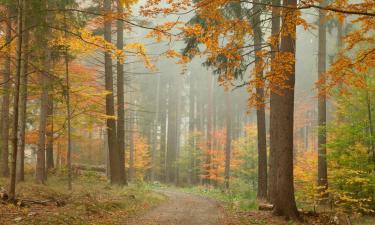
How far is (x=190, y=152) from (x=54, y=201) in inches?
1149

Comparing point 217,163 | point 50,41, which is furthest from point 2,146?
point 217,163

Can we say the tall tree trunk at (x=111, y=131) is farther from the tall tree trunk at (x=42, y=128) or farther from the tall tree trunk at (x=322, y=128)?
the tall tree trunk at (x=322, y=128)

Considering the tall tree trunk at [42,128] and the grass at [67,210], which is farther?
the tall tree trunk at [42,128]

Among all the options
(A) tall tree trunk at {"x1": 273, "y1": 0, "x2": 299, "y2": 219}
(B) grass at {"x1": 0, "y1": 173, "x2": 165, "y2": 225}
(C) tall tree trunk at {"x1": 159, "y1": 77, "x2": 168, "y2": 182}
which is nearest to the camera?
(B) grass at {"x1": 0, "y1": 173, "x2": 165, "y2": 225}

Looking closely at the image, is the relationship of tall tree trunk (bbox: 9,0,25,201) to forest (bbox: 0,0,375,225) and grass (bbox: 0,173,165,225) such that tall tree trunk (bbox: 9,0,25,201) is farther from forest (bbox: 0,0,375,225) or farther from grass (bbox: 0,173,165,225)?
grass (bbox: 0,173,165,225)

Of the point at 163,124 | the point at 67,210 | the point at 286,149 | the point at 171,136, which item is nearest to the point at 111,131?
the point at 67,210

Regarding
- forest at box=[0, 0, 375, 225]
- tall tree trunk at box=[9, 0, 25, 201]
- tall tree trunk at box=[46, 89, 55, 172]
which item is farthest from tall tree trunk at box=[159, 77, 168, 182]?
tall tree trunk at box=[9, 0, 25, 201]

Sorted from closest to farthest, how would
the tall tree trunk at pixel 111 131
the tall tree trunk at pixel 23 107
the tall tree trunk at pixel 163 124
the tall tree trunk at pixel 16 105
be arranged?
the tall tree trunk at pixel 16 105
the tall tree trunk at pixel 23 107
the tall tree trunk at pixel 111 131
the tall tree trunk at pixel 163 124

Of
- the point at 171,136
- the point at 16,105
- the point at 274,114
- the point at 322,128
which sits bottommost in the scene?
the point at 171,136

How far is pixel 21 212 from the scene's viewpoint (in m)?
8.31

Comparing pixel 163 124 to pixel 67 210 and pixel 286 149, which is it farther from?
pixel 67 210

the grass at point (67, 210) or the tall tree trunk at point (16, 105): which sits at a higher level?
the tall tree trunk at point (16, 105)

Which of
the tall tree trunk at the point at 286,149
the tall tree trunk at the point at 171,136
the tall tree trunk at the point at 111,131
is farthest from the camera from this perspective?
the tall tree trunk at the point at 171,136

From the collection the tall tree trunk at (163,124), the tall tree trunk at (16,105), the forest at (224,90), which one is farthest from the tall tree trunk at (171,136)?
the tall tree trunk at (16,105)
